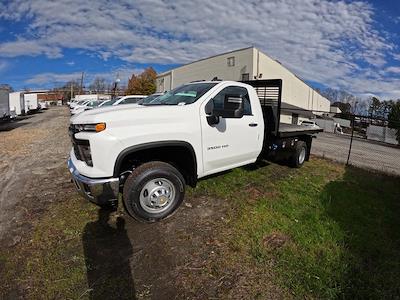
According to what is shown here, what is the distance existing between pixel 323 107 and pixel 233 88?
6437 cm

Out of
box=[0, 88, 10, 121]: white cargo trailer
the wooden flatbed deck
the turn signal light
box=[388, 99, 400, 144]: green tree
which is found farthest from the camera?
box=[0, 88, 10, 121]: white cargo trailer

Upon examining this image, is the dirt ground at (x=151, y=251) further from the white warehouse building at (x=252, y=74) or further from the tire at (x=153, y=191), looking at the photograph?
the white warehouse building at (x=252, y=74)

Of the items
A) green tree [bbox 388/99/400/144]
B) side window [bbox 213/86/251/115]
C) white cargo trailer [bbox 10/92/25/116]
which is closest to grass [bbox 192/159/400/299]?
side window [bbox 213/86/251/115]

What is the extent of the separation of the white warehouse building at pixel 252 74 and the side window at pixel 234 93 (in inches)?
742

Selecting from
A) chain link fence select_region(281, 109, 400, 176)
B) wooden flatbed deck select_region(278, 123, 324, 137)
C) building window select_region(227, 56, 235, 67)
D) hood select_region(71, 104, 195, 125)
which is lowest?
chain link fence select_region(281, 109, 400, 176)

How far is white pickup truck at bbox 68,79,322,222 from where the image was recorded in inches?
152

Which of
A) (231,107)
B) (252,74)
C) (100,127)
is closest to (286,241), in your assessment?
(231,107)

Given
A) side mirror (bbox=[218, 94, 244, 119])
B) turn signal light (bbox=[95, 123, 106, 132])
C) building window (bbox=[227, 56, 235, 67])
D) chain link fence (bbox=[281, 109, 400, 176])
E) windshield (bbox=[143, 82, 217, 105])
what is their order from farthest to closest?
building window (bbox=[227, 56, 235, 67]) < chain link fence (bbox=[281, 109, 400, 176]) < windshield (bbox=[143, 82, 217, 105]) < side mirror (bbox=[218, 94, 244, 119]) < turn signal light (bbox=[95, 123, 106, 132])

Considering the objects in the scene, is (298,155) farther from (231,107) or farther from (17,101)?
(17,101)

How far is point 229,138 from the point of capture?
5129 millimetres

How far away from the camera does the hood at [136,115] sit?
389cm

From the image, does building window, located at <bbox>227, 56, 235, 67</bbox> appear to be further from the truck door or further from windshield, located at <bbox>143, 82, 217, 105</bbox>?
windshield, located at <bbox>143, 82, 217, 105</bbox>

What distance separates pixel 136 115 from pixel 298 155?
5126 millimetres

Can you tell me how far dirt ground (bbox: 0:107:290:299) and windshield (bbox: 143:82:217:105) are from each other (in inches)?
69.1
